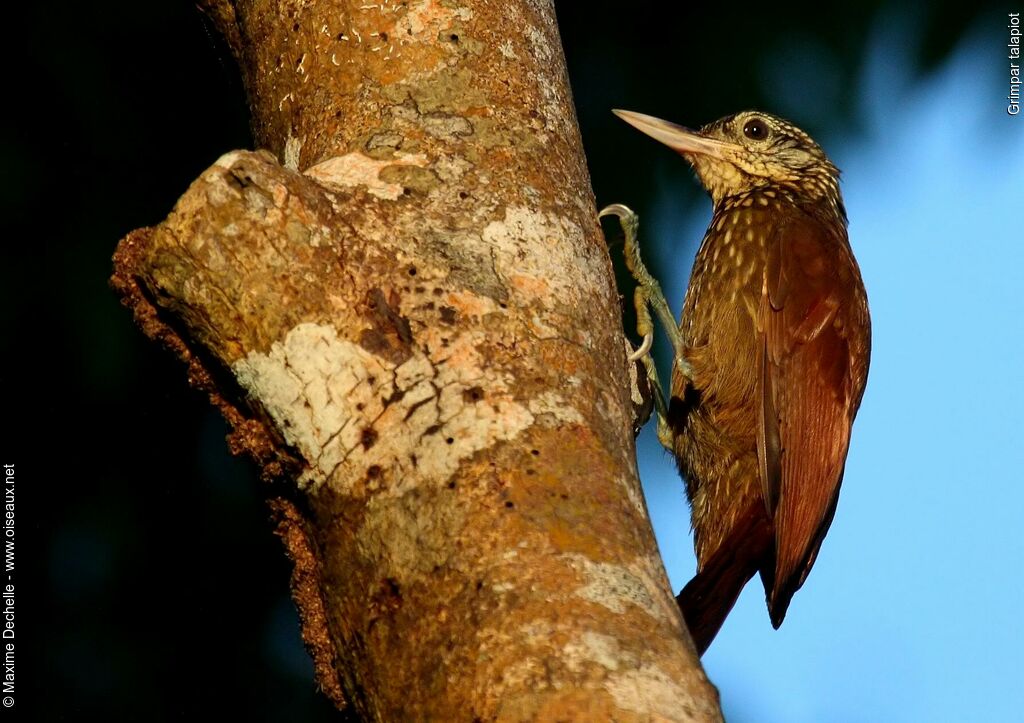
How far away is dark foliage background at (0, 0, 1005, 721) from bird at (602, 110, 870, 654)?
28 cm

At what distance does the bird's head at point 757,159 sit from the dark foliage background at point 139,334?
0.09 m

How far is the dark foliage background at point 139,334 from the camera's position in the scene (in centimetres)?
382

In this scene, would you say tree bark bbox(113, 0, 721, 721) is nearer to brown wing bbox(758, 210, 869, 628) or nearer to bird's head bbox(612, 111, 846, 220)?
brown wing bbox(758, 210, 869, 628)

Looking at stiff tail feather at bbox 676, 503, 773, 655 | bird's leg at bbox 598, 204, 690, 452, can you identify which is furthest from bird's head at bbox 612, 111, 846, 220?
stiff tail feather at bbox 676, 503, 773, 655

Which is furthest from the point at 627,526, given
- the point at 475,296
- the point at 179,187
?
the point at 179,187

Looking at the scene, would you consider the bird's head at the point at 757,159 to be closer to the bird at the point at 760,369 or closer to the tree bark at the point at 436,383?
the bird at the point at 760,369

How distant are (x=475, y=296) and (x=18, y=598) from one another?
8.06 feet

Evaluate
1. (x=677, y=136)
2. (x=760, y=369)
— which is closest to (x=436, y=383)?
(x=760, y=369)

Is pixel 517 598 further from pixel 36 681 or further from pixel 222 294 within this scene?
pixel 36 681

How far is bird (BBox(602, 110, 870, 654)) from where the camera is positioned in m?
3.41

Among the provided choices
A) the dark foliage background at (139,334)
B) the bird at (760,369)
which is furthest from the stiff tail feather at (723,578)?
the dark foliage background at (139,334)

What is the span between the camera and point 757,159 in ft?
13.6

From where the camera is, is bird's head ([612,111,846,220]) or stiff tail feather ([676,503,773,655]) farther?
bird's head ([612,111,846,220])

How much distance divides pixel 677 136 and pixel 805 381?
83 centimetres
